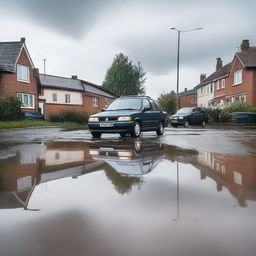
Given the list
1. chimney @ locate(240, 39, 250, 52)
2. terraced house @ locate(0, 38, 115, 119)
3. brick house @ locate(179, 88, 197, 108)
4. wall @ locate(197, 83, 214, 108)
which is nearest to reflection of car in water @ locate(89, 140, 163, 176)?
terraced house @ locate(0, 38, 115, 119)

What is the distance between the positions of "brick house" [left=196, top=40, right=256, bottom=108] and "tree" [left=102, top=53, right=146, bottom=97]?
3154cm

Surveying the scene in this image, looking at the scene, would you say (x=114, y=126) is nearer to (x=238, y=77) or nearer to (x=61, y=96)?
(x=238, y=77)

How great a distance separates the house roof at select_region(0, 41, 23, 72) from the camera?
3123cm

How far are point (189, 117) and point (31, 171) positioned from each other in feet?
71.7

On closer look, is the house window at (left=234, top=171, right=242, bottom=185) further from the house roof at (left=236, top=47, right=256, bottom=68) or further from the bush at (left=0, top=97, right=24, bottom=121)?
the house roof at (left=236, top=47, right=256, bottom=68)

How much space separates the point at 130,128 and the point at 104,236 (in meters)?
9.29

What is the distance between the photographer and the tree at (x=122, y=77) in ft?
250

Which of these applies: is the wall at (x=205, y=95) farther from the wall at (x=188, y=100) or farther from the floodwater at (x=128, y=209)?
the floodwater at (x=128, y=209)

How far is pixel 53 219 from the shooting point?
113 inches

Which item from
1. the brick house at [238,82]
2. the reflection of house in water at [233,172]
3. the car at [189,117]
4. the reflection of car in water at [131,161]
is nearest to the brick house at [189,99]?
the brick house at [238,82]

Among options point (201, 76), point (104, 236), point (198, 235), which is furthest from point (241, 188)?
point (201, 76)

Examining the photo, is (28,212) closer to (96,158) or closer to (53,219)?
(53,219)

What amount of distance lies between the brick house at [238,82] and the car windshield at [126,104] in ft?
69.7

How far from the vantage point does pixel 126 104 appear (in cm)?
1312
